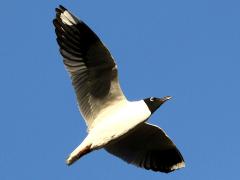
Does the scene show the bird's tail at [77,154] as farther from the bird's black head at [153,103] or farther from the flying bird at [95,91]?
the bird's black head at [153,103]

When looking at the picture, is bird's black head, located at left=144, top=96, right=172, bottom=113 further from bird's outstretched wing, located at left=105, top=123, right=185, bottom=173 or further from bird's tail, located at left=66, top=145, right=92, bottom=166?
bird's tail, located at left=66, top=145, right=92, bottom=166

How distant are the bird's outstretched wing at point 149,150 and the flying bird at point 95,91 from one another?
64 cm

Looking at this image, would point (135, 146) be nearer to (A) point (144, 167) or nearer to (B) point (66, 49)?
(A) point (144, 167)

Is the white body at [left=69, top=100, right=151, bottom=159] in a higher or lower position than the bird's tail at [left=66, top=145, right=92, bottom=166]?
higher

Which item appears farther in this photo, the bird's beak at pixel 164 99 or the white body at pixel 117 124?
the bird's beak at pixel 164 99

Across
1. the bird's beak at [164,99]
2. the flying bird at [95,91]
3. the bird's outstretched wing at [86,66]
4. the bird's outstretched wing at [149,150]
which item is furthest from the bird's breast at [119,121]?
the bird's outstretched wing at [149,150]

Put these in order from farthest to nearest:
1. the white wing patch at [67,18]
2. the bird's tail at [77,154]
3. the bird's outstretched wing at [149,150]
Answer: the bird's outstretched wing at [149,150] → the white wing patch at [67,18] → the bird's tail at [77,154]

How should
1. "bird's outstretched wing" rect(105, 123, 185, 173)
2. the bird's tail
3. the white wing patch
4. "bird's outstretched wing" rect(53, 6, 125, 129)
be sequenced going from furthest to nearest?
"bird's outstretched wing" rect(105, 123, 185, 173) → the white wing patch → "bird's outstretched wing" rect(53, 6, 125, 129) → the bird's tail

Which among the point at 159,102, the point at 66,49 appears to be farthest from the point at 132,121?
the point at 66,49

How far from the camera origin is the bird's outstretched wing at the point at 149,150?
20156 mm

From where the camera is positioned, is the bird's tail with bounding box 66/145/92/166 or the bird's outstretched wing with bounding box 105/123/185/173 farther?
the bird's outstretched wing with bounding box 105/123/185/173

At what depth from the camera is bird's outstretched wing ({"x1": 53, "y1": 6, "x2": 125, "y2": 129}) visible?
18844 millimetres

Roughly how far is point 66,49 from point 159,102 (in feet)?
7.18

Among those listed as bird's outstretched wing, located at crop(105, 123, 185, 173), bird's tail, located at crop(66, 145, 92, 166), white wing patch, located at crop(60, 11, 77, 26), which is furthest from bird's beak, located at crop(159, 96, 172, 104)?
white wing patch, located at crop(60, 11, 77, 26)
